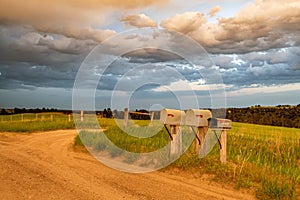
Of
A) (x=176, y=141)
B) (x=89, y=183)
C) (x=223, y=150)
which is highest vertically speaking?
(x=176, y=141)

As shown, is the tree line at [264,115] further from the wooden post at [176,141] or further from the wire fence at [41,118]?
the wooden post at [176,141]

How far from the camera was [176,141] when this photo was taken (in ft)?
35.9

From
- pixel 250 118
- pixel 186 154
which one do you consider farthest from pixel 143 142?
pixel 250 118

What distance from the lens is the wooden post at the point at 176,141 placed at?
10844mm

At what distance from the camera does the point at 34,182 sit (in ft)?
27.0

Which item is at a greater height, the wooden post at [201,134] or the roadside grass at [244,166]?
the wooden post at [201,134]

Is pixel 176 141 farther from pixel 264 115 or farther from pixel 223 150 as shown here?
pixel 264 115

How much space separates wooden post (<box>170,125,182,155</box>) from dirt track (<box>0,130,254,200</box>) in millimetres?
1546

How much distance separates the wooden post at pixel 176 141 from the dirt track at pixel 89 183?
155cm

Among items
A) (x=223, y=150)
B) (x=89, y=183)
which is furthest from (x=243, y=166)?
(x=89, y=183)

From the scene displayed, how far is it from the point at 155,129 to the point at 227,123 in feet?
21.7

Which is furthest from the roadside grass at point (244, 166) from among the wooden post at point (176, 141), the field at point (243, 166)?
the wooden post at point (176, 141)

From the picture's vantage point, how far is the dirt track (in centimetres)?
727

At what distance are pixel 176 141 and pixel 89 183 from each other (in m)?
3.66
